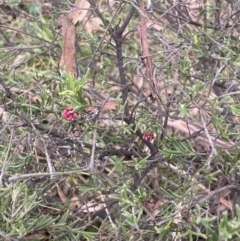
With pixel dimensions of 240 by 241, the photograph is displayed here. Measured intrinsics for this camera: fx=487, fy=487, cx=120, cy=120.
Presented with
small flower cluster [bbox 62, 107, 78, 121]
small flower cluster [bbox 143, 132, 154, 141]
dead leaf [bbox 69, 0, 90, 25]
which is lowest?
small flower cluster [bbox 143, 132, 154, 141]

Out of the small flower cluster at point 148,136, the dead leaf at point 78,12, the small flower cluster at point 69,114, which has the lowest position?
the small flower cluster at point 148,136

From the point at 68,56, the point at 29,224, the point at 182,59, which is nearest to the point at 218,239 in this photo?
the point at 29,224

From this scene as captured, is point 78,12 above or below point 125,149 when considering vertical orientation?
above

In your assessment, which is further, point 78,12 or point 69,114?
point 78,12

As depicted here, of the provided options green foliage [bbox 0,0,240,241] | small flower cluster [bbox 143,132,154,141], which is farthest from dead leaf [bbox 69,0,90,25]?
small flower cluster [bbox 143,132,154,141]

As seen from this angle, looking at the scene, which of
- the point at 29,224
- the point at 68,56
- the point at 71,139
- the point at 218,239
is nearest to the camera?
the point at 218,239

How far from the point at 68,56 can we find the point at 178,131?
0.80 meters

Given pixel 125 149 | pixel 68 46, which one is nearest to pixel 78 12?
pixel 68 46

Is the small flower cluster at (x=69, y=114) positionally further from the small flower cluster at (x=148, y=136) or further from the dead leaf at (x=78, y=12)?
the dead leaf at (x=78, y=12)

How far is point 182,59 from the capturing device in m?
1.17

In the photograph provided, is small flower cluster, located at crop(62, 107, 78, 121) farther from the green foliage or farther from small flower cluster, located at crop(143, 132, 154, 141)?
small flower cluster, located at crop(143, 132, 154, 141)

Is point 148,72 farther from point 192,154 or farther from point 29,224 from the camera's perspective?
point 29,224

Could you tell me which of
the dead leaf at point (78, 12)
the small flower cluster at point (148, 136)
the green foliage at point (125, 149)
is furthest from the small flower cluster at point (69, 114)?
the dead leaf at point (78, 12)

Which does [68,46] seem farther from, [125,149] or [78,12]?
[125,149]
